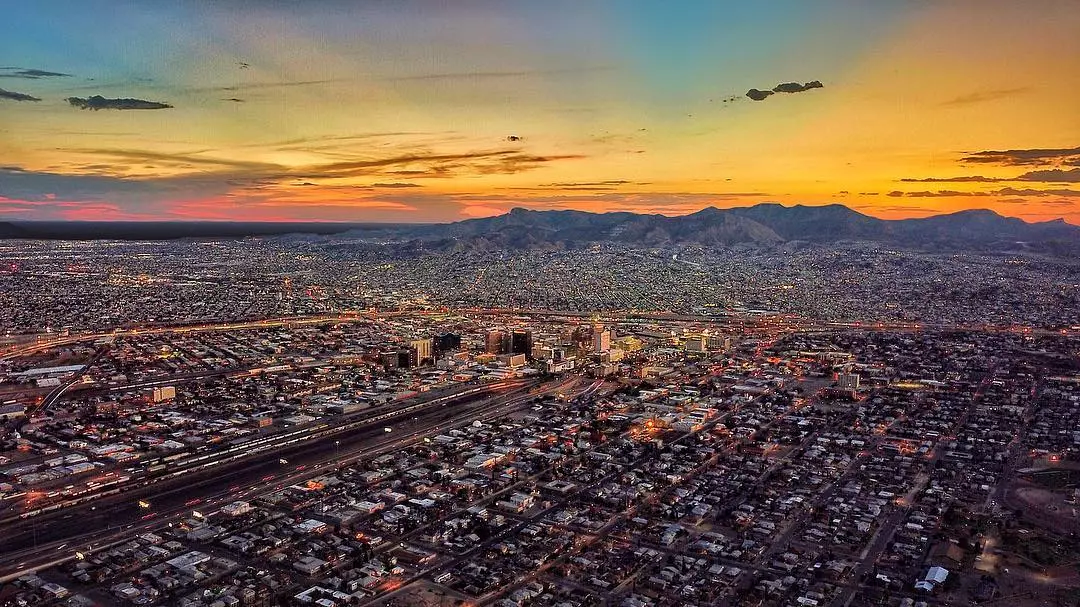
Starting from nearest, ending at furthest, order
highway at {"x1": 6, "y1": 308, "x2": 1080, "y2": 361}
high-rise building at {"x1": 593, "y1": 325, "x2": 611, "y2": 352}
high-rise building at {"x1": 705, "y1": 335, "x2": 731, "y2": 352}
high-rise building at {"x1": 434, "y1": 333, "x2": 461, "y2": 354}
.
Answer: high-rise building at {"x1": 593, "y1": 325, "x2": 611, "y2": 352}, high-rise building at {"x1": 434, "y1": 333, "x2": 461, "y2": 354}, high-rise building at {"x1": 705, "y1": 335, "x2": 731, "y2": 352}, highway at {"x1": 6, "y1": 308, "x2": 1080, "y2": 361}

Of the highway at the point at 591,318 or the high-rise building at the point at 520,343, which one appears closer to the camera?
the high-rise building at the point at 520,343

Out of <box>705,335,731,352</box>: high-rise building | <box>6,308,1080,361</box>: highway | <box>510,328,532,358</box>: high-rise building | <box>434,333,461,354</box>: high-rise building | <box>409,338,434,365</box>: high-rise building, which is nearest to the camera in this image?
<box>409,338,434,365</box>: high-rise building

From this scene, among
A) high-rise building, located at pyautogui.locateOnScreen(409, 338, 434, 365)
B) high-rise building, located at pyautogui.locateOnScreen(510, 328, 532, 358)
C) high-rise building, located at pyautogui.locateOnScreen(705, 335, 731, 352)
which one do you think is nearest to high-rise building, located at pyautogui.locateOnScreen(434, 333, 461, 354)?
high-rise building, located at pyautogui.locateOnScreen(409, 338, 434, 365)

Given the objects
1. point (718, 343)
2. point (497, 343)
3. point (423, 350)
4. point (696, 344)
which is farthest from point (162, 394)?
point (718, 343)

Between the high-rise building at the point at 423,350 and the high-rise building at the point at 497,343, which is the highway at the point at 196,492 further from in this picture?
the high-rise building at the point at 497,343

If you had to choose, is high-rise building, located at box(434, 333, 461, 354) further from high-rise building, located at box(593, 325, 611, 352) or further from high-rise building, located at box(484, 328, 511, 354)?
high-rise building, located at box(593, 325, 611, 352)

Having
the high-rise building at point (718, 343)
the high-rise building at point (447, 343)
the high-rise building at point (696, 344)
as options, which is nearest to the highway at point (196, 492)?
the high-rise building at point (447, 343)
